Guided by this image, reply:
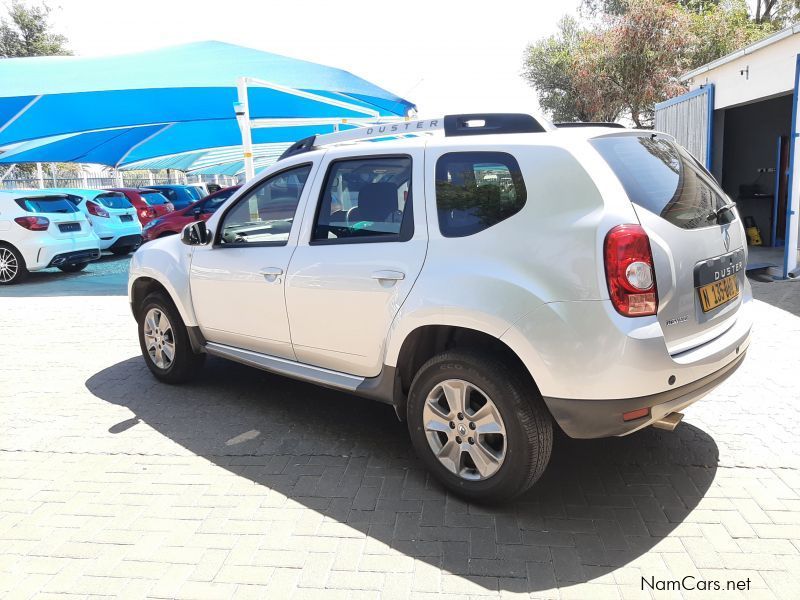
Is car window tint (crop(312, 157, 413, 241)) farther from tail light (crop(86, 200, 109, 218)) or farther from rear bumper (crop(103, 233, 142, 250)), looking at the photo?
rear bumper (crop(103, 233, 142, 250))

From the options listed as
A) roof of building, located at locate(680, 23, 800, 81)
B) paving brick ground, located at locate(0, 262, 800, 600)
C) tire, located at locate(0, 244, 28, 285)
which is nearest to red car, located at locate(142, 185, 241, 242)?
tire, located at locate(0, 244, 28, 285)

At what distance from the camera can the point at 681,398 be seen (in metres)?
3.00

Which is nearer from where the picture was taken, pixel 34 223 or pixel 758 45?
pixel 758 45

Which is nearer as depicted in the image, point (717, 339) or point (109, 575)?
point (109, 575)

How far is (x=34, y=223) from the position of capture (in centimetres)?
1166

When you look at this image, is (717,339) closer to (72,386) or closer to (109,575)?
(109,575)

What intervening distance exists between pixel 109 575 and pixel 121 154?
21.0 m

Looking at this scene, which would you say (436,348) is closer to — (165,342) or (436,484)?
(436,484)

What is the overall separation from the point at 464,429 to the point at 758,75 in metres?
9.55

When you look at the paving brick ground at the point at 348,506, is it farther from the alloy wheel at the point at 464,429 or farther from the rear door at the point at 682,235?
the rear door at the point at 682,235

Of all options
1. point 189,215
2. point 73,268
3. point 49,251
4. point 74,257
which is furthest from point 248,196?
point 73,268

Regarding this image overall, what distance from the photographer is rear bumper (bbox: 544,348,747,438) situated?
2.86 meters

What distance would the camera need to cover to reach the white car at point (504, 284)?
9.30 feet

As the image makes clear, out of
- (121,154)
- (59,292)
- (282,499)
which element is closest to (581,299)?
(282,499)
